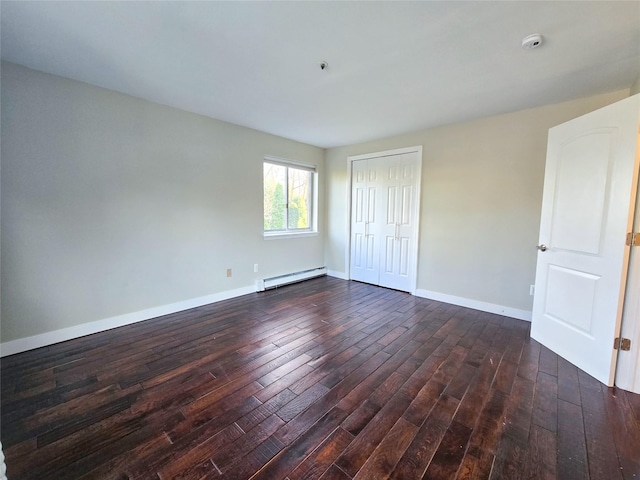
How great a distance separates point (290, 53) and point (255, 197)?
228 centimetres

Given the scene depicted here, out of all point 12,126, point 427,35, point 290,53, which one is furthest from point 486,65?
point 12,126

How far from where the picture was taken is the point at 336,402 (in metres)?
1.76

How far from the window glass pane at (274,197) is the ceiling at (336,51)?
4.59ft

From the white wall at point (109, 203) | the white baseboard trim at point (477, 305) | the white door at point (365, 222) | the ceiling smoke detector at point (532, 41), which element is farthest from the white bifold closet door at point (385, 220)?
the ceiling smoke detector at point (532, 41)

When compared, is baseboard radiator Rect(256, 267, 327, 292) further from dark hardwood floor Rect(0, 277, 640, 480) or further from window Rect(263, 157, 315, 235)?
dark hardwood floor Rect(0, 277, 640, 480)

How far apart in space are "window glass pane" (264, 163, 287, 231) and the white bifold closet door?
1237 millimetres

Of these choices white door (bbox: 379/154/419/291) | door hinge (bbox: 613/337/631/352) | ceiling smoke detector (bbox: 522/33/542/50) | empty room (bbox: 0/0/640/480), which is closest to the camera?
empty room (bbox: 0/0/640/480)

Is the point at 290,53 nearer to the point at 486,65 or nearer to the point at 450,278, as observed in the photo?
the point at 486,65

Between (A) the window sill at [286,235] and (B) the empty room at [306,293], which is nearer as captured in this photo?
(B) the empty room at [306,293]

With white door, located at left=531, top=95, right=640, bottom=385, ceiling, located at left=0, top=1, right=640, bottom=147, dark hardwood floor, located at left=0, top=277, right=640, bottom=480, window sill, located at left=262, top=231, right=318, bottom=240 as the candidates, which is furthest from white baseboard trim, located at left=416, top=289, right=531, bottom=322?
ceiling, located at left=0, top=1, right=640, bottom=147

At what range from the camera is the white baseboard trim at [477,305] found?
3.17m

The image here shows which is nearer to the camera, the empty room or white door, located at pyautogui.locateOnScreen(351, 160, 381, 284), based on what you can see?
the empty room

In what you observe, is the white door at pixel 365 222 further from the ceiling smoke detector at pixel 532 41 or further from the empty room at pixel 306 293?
the ceiling smoke detector at pixel 532 41

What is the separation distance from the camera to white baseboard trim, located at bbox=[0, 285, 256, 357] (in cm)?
232
